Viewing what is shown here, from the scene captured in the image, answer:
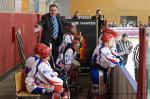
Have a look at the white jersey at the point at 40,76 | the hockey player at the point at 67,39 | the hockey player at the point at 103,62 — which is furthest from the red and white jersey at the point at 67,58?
the white jersey at the point at 40,76

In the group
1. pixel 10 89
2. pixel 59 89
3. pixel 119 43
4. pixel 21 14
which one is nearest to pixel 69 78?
pixel 10 89

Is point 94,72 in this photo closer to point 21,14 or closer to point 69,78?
point 69,78

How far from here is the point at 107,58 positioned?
7641 mm

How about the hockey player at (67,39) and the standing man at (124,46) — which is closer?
the hockey player at (67,39)

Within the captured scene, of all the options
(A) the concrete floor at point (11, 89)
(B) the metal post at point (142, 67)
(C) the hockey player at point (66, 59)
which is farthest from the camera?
(C) the hockey player at point (66, 59)

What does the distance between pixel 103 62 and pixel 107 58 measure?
4.3 inches

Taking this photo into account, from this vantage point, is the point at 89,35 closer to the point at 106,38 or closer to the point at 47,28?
the point at 47,28

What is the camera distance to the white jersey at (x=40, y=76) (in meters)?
6.42

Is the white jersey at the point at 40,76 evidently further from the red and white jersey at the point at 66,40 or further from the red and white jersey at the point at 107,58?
the red and white jersey at the point at 66,40

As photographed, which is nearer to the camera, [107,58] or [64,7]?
[107,58]

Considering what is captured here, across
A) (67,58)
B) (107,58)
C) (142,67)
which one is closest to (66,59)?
(67,58)

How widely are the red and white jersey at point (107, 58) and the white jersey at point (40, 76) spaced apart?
135cm

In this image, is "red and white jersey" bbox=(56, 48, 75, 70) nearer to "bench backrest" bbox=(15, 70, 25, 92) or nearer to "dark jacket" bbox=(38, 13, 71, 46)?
"dark jacket" bbox=(38, 13, 71, 46)

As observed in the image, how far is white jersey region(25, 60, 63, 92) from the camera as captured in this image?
642 centimetres
